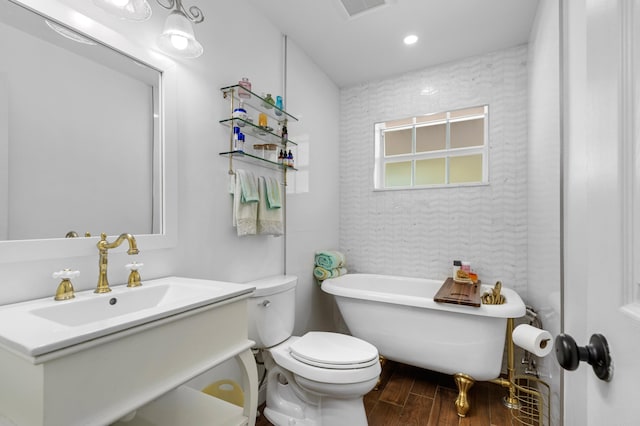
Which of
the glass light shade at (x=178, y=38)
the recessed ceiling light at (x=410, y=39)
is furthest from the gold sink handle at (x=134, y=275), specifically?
the recessed ceiling light at (x=410, y=39)

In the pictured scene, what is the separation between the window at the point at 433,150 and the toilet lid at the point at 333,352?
1.54 metres

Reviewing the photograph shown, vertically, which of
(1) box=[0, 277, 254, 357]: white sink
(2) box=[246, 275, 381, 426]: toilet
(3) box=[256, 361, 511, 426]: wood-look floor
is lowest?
(3) box=[256, 361, 511, 426]: wood-look floor

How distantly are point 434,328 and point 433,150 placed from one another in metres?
1.58

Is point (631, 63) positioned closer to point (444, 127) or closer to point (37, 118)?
point (37, 118)

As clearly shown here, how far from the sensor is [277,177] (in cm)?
210

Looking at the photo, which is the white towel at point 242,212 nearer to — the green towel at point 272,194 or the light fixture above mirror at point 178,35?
the green towel at point 272,194

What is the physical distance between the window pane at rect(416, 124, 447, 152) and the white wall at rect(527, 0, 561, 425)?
69 centimetres

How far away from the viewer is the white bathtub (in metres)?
1.74

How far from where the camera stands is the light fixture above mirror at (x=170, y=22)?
104 cm

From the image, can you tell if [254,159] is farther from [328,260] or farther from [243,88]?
[328,260]

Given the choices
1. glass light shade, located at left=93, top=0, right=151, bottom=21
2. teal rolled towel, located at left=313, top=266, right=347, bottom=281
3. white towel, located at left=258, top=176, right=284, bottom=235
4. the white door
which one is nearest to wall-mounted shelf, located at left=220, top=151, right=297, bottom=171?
white towel, located at left=258, top=176, right=284, bottom=235

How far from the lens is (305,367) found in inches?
56.8

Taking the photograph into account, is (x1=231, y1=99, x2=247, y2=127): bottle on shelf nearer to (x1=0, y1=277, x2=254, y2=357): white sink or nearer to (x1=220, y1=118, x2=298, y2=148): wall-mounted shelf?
(x1=220, y1=118, x2=298, y2=148): wall-mounted shelf

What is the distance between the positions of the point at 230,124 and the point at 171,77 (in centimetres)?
37
